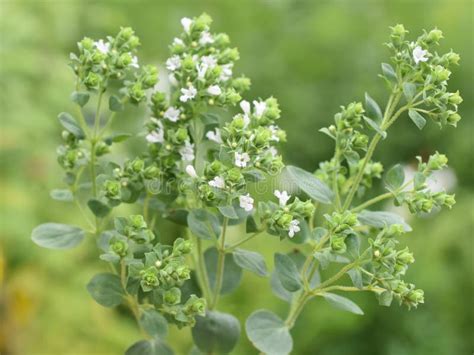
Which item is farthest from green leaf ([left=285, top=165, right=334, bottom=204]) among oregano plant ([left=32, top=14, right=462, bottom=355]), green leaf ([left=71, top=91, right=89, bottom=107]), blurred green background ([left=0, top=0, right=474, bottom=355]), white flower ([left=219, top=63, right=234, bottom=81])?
blurred green background ([left=0, top=0, right=474, bottom=355])

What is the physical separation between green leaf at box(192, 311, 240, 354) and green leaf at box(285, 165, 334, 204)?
175mm

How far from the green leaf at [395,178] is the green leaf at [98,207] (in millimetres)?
280

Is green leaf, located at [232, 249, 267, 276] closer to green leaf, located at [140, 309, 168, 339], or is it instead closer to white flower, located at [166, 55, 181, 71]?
green leaf, located at [140, 309, 168, 339]

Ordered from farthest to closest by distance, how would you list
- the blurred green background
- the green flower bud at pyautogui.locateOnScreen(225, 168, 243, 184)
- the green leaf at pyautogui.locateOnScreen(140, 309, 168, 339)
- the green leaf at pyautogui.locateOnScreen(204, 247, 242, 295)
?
the blurred green background
the green leaf at pyautogui.locateOnScreen(204, 247, 242, 295)
the green leaf at pyautogui.locateOnScreen(140, 309, 168, 339)
the green flower bud at pyautogui.locateOnScreen(225, 168, 243, 184)

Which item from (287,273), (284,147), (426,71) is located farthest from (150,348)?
(284,147)

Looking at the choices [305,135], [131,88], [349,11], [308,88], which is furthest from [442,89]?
[349,11]

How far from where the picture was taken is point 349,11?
2.82m

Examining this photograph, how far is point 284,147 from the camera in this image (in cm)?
232

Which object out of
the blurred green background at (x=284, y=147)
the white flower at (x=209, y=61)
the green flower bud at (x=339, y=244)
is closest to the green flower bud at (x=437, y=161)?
the green flower bud at (x=339, y=244)

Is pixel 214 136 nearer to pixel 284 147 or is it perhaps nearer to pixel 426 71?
pixel 426 71

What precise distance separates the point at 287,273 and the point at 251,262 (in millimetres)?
41

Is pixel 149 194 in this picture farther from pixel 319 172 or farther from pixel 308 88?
pixel 308 88

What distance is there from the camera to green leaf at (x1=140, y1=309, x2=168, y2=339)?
704 millimetres

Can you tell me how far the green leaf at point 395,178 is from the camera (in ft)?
2.30
